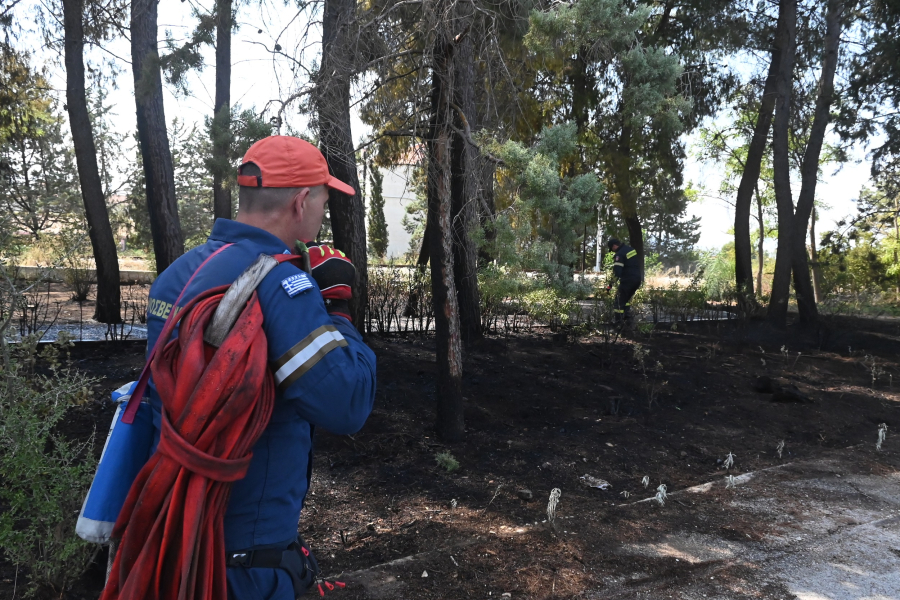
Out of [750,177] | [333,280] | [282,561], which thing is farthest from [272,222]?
[750,177]

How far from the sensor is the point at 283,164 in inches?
62.3

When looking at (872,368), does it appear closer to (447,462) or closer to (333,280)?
(447,462)

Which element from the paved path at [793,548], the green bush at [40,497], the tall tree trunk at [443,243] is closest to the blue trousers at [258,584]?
A: the green bush at [40,497]

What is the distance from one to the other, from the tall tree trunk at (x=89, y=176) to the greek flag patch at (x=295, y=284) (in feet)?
30.7

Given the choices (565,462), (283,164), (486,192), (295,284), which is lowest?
(565,462)

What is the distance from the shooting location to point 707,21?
1172 centimetres

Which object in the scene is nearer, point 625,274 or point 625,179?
point 625,274

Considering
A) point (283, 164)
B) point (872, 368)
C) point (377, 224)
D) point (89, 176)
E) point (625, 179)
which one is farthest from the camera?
point (377, 224)

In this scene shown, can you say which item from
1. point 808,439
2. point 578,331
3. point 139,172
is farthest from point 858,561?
point 139,172

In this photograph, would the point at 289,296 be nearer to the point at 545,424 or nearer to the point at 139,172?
the point at 545,424

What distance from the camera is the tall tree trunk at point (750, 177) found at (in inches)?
492

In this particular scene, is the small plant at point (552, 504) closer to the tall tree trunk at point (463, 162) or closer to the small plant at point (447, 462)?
the small plant at point (447, 462)

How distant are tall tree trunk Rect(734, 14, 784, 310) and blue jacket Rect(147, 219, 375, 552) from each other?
11670mm

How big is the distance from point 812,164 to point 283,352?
13.0 m
